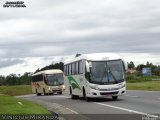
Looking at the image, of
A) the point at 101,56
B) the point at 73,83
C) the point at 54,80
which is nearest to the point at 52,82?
the point at 54,80

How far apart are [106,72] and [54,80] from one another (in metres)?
28.0

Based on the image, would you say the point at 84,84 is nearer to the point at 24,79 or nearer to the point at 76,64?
the point at 76,64

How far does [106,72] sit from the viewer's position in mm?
31516

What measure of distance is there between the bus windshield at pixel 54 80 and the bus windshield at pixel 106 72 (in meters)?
27.4

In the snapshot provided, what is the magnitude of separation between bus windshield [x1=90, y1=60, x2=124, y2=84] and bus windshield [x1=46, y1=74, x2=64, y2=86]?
89.9ft

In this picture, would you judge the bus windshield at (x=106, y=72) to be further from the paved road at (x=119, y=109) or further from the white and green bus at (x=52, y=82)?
the white and green bus at (x=52, y=82)

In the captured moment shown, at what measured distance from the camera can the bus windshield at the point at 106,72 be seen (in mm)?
31344

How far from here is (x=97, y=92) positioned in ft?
102

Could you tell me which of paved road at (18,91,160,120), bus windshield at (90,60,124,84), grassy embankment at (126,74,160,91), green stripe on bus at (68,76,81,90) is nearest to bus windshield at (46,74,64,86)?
grassy embankment at (126,74,160,91)

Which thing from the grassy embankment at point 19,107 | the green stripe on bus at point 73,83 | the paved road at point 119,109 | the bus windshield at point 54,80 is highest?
the bus windshield at point 54,80

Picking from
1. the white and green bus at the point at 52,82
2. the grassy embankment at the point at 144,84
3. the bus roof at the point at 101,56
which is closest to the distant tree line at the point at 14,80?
the grassy embankment at the point at 144,84

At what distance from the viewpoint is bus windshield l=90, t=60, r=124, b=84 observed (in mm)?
31344

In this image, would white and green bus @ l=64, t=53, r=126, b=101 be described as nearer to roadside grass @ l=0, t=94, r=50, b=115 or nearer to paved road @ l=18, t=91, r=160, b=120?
paved road @ l=18, t=91, r=160, b=120

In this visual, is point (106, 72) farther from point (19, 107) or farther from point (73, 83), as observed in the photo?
point (19, 107)
